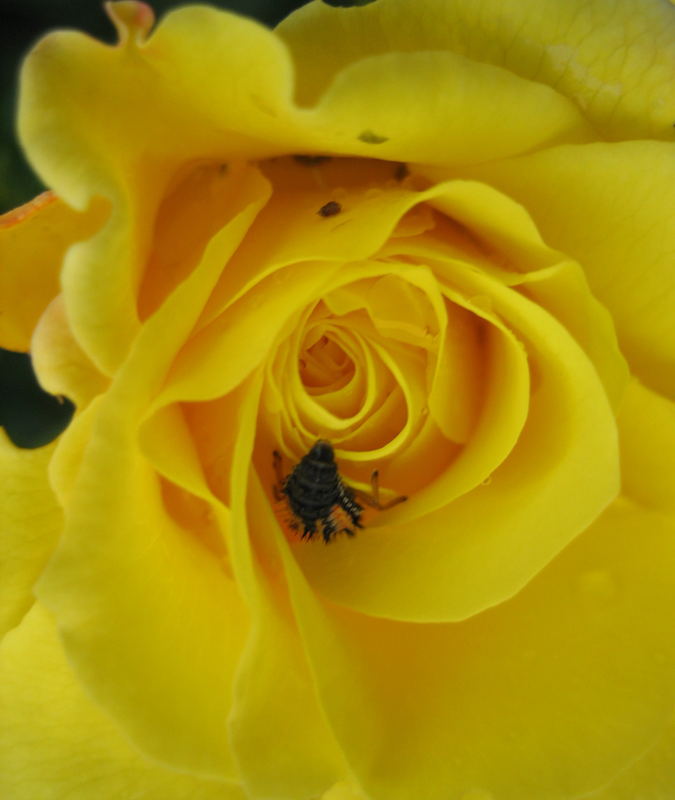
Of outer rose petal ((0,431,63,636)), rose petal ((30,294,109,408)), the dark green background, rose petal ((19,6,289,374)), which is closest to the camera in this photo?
rose petal ((19,6,289,374))

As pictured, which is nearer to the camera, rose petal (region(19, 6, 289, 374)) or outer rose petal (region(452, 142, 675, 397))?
rose petal (region(19, 6, 289, 374))

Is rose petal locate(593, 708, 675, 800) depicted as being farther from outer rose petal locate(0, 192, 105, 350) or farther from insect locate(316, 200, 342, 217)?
outer rose petal locate(0, 192, 105, 350)

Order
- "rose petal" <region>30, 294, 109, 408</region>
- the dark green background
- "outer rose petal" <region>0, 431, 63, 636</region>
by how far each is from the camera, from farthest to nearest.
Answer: the dark green background → "outer rose petal" <region>0, 431, 63, 636</region> → "rose petal" <region>30, 294, 109, 408</region>

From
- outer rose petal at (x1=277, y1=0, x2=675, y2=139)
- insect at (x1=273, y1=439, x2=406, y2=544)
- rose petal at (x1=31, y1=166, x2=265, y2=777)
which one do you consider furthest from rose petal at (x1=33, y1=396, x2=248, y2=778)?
outer rose petal at (x1=277, y1=0, x2=675, y2=139)

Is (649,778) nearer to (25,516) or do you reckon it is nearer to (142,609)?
(142,609)

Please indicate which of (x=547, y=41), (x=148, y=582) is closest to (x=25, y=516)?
(x=148, y=582)

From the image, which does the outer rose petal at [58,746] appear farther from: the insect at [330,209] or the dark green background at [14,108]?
the insect at [330,209]

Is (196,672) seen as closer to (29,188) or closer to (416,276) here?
(416,276)

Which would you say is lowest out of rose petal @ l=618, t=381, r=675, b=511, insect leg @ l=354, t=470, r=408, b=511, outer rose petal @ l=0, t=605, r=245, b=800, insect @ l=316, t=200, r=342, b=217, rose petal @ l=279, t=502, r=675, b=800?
outer rose petal @ l=0, t=605, r=245, b=800
